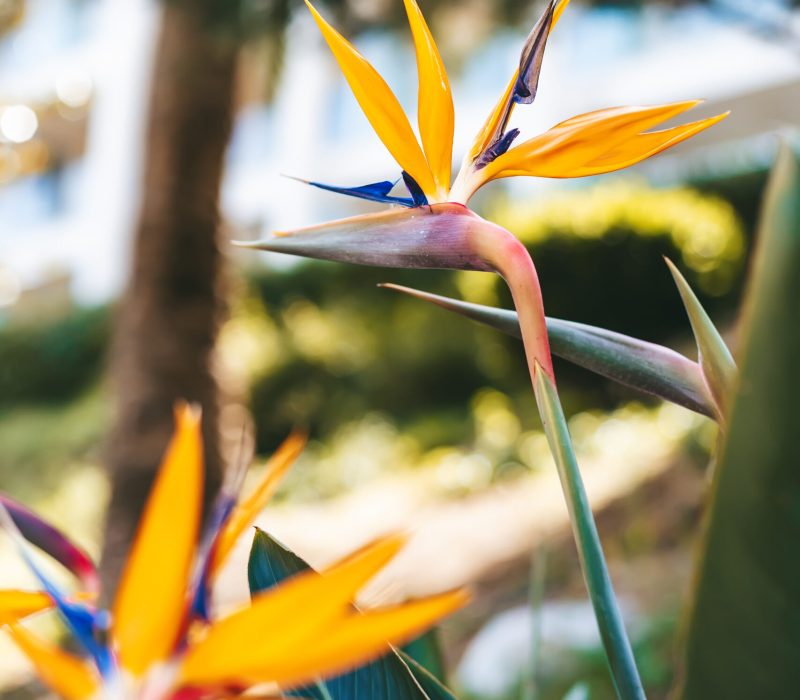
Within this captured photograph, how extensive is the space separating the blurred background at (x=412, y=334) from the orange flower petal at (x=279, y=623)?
210mm

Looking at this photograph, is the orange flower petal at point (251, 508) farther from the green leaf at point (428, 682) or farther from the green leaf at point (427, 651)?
the green leaf at point (427, 651)

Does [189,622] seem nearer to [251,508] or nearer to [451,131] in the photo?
[251,508]

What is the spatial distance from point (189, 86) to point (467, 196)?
2.77 meters

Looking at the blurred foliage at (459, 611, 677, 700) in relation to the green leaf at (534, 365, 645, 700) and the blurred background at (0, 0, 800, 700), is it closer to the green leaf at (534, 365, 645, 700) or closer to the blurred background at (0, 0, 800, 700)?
the blurred background at (0, 0, 800, 700)

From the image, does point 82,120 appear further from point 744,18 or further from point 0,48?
point 744,18

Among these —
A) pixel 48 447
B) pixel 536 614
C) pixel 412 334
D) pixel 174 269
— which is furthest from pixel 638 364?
pixel 48 447

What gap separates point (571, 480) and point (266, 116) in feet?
22.9

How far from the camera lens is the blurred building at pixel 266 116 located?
885 cm

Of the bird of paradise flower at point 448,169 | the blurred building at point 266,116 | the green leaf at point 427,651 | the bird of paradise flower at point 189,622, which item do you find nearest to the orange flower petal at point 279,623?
the bird of paradise flower at point 189,622

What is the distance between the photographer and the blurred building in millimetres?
8852

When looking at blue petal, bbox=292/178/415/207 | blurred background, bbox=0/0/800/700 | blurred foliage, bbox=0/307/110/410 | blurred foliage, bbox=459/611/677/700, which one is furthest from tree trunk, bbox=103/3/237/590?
blurred foliage, bbox=0/307/110/410

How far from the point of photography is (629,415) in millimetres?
4848

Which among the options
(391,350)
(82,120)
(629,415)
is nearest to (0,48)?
(82,120)

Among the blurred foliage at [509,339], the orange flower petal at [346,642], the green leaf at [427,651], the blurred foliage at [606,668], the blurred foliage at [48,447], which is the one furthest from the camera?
the blurred foliage at [48,447]
